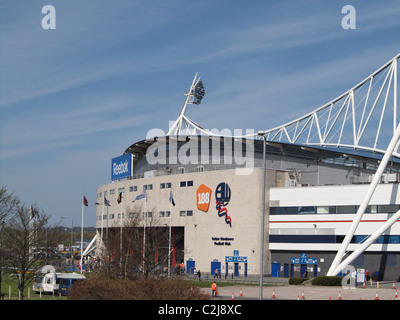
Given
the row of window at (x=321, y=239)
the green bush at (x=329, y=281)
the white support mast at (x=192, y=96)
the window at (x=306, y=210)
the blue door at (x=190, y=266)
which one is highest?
the white support mast at (x=192, y=96)

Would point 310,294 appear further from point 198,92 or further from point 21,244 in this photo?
point 198,92

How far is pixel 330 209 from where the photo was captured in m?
71.1

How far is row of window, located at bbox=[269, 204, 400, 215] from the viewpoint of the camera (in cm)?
6669

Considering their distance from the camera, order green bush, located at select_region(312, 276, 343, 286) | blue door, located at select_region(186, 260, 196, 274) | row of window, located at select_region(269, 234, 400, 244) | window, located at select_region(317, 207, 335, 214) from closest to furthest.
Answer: green bush, located at select_region(312, 276, 343, 286)
row of window, located at select_region(269, 234, 400, 244)
window, located at select_region(317, 207, 335, 214)
blue door, located at select_region(186, 260, 196, 274)

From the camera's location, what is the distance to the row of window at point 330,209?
219 ft

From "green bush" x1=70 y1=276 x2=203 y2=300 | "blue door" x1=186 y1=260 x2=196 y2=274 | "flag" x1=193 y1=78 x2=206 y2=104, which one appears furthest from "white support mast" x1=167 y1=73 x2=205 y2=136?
"green bush" x1=70 y1=276 x2=203 y2=300

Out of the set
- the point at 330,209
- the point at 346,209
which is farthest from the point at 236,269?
the point at 346,209

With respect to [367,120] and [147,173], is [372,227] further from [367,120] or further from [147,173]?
[147,173]

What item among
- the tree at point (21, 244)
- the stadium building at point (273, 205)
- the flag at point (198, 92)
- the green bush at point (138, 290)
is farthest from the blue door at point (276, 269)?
the flag at point (198, 92)

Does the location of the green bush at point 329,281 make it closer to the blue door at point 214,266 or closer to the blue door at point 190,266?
the blue door at point 214,266

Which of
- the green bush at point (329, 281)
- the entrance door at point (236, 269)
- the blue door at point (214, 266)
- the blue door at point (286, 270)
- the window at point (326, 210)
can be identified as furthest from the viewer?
the blue door at point (214, 266)

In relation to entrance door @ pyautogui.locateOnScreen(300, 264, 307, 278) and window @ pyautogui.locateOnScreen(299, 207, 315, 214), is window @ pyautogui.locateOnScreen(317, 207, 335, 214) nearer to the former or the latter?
window @ pyautogui.locateOnScreen(299, 207, 315, 214)

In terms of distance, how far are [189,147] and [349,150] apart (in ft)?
82.4
